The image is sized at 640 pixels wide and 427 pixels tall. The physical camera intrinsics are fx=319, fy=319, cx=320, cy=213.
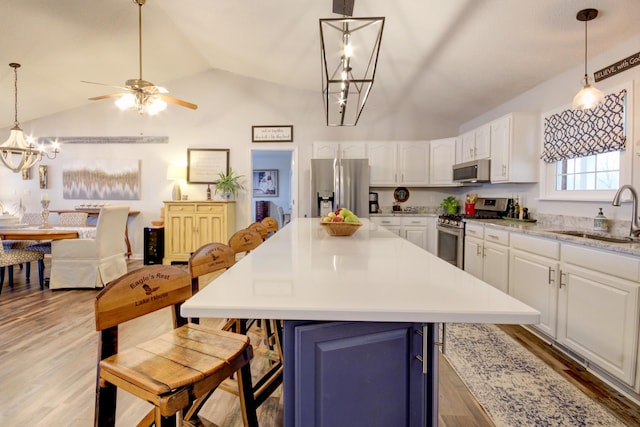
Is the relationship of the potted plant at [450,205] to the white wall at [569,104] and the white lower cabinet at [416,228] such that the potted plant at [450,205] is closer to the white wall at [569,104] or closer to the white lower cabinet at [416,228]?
the white lower cabinet at [416,228]

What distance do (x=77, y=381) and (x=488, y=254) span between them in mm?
3510

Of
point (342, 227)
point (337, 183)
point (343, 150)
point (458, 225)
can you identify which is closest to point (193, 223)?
point (337, 183)

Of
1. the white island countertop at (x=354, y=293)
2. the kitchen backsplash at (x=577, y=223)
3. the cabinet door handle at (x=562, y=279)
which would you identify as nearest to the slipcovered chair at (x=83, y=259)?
the white island countertop at (x=354, y=293)

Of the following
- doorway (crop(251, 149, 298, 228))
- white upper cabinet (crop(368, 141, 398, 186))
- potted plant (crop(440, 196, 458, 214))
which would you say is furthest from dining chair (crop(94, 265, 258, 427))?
doorway (crop(251, 149, 298, 228))

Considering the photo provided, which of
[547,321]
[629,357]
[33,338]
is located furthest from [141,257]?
[629,357]

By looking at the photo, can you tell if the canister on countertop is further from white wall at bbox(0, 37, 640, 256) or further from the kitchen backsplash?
white wall at bbox(0, 37, 640, 256)

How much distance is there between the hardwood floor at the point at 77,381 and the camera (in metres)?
1.64

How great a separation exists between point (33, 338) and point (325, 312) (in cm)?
297

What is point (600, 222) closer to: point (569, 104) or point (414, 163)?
point (569, 104)

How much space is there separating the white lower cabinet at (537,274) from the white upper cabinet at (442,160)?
2.34 metres

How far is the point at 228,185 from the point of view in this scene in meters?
5.50

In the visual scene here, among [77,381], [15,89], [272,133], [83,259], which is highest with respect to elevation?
[15,89]

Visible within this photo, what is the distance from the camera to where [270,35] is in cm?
390

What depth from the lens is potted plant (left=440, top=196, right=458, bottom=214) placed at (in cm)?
512
